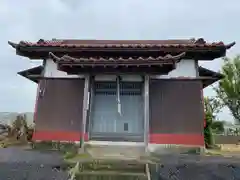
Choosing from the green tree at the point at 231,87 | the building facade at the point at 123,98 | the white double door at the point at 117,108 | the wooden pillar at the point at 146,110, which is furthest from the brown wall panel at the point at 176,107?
the green tree at the point at 231,87

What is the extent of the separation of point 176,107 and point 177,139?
0.95 metres

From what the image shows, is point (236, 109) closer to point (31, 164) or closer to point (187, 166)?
point (187, 166)

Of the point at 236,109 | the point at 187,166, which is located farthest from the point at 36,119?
the point at 236,109

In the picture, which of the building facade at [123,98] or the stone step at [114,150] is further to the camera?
the building facade at [123,98]

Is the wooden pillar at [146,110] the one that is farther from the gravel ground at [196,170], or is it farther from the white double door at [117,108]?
the gravel ground at [196,170]

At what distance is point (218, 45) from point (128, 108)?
3.27m

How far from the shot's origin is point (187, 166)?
6.21 metres

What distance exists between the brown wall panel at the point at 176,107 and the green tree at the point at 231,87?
16.2 m

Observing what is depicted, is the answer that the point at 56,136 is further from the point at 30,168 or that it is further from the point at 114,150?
the point at 30,168

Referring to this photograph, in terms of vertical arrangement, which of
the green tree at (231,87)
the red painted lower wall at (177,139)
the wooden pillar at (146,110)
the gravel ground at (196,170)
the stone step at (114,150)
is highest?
the green tree at (231,87)

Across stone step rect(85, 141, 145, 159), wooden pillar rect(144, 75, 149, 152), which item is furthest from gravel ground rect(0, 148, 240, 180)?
stone step rect(85, 141, 145, 159)

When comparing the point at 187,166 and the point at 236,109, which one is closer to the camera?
the point at 187,166

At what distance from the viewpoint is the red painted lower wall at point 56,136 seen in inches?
338

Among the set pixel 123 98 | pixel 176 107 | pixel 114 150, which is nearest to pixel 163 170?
pixel 114 150
